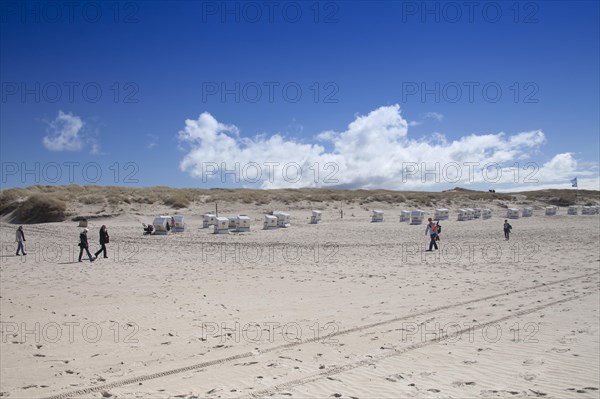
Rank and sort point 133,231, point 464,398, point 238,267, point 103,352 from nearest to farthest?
point 464,398, point 103,352, point 238,267, point 133,231

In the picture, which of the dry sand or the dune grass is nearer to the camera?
the dry sand

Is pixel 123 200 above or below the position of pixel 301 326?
above

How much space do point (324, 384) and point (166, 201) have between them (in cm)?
3942

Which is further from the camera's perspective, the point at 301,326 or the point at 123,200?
the point at 123,200

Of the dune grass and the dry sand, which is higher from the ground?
the dune grass

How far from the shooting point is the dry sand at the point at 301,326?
611 centimetres

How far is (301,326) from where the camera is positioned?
28.9ft

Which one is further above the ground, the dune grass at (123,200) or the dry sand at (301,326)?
the dune grass at (123,200)

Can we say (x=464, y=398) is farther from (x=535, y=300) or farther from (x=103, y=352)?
(x=535, y=300)

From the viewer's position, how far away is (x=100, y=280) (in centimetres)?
1325

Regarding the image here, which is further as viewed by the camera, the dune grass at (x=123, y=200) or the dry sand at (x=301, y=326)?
the dune grass at (x=123, y=200)

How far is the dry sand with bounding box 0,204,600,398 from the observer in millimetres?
6113

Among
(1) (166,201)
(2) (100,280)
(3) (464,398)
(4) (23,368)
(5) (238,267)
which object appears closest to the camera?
(3) (464,398)

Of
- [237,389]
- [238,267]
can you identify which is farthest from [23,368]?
[238,267]
